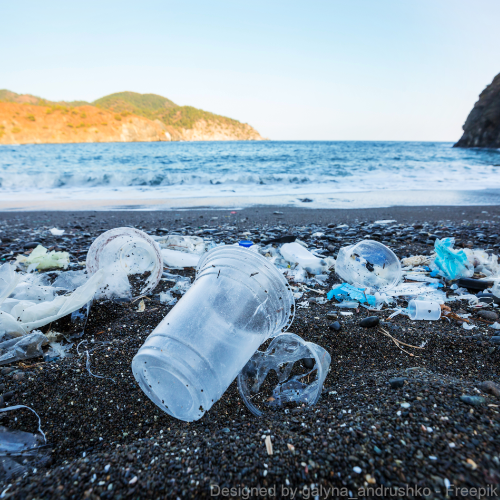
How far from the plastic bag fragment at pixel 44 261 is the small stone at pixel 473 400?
313 centimetres

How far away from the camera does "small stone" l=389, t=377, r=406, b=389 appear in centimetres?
130

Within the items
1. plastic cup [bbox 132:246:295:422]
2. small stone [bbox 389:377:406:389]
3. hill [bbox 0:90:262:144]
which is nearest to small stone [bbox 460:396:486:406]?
small stone [bbox 389:377:406:389]

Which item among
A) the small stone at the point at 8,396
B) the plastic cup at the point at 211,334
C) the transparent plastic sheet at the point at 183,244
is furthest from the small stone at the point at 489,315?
the small stone at the point at 8,396

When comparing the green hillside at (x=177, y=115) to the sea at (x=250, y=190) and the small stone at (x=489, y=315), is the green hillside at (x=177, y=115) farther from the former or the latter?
the small stone at (x=489, y=315)

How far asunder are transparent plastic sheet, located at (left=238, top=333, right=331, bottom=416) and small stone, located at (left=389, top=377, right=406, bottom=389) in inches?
11.5

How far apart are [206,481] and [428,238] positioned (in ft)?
12.9

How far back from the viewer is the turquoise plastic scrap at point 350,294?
2.30 metres

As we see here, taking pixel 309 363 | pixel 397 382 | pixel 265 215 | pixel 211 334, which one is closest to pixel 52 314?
pixel 211 334

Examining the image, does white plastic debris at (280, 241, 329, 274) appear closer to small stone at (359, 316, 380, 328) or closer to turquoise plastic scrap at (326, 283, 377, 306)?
turquoise plastic scrap at (326, 283, 377, 306)

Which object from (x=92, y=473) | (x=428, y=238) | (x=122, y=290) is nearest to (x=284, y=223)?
(x=428, y=238)

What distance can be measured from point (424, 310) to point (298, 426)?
4.48 feet

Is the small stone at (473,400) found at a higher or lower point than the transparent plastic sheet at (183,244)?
higher

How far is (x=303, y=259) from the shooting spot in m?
3.02

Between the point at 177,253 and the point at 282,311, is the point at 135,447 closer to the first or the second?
the point at 282,311
